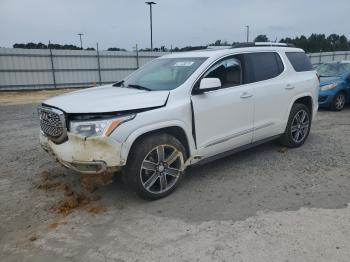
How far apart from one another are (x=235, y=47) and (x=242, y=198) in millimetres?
2276

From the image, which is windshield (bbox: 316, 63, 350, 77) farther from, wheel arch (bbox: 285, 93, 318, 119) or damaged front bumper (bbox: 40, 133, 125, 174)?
damaged front bumper (bbox: 40, 133, 125, 174)

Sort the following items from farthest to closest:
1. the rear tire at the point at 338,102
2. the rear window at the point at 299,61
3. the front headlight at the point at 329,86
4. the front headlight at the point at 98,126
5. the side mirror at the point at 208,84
Result: the rear tire at the point at 338,102
the front headlight at the point at 329,86
the rear window at the point at 299,61
the side mirror at the point at 208,84
the front headlight at the point at 98,126

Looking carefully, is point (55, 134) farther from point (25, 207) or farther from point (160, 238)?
point (160, 238)

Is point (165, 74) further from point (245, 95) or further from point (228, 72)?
point (245, 95)

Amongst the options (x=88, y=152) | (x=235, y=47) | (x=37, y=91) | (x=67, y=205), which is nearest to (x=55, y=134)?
(x=88, y=152)

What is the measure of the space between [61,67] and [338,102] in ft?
56.2

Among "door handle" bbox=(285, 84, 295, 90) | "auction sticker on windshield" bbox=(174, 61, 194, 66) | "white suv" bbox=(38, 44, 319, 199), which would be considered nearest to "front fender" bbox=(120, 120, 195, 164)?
"white suv" bbox=(38, 44, 319, 199)

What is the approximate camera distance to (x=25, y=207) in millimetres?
3938

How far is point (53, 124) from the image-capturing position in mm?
3848

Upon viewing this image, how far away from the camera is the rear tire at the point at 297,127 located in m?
5.77

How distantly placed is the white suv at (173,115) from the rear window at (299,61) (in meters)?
0.11

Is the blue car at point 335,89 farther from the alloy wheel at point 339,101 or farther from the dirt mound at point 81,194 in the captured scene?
the dirt mound at point 81,194

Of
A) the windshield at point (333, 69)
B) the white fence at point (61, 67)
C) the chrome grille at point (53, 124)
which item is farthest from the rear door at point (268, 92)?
the white fence at point (61, 67)

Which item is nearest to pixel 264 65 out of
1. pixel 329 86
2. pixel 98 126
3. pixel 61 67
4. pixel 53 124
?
pixel 98 126
